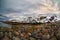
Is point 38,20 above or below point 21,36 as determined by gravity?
above

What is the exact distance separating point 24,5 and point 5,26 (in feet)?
0.79

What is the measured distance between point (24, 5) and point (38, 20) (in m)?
0.18

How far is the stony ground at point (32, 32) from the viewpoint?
4.53ft

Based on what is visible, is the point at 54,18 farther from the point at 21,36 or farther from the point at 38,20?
the point at 21,36

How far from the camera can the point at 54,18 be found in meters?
1.43

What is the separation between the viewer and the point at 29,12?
1425mm

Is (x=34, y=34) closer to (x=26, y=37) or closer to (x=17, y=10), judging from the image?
(x=26, y=37)

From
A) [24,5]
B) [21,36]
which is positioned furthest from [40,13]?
[21,36]

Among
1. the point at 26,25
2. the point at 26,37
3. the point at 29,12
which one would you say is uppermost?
the point at 29,12

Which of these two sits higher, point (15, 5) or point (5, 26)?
point (15, 5)

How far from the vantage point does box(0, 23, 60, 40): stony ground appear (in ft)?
4.53

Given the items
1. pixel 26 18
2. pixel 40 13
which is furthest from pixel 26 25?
pixel 40 13

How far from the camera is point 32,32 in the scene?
4.58ft

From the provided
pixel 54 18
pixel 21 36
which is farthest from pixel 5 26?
pixel 54 18
